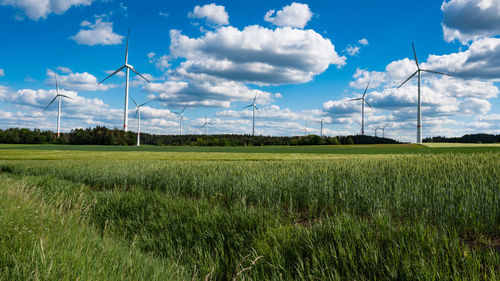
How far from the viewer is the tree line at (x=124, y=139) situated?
83000 mm

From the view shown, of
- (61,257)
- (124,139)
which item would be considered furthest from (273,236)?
(124,139)

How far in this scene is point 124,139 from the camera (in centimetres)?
9500

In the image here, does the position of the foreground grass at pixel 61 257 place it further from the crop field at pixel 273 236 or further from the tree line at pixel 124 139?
the tree line at pixel 124 139

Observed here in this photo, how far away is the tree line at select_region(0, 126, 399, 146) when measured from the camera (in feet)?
272

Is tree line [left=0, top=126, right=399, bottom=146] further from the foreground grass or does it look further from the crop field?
the foreground grass

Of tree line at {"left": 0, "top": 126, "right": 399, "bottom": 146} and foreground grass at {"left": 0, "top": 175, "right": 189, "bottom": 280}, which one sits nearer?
foreground grass at {"left": 0, "top": 175, "right": 189, "bottom": 280}

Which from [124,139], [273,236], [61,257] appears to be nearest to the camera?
[61,257]

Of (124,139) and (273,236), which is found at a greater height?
(124,139)

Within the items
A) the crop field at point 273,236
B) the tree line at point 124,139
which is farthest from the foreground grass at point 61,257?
the tree line at point 124,139

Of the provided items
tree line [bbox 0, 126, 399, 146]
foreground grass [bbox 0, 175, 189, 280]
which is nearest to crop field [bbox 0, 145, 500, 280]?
foreground grass [bbox 0, 175, 189, 280]

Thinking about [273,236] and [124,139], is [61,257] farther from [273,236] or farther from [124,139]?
[124,139]

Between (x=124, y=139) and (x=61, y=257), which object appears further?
(x=124, y=139)

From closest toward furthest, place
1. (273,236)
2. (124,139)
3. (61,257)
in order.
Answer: (61,257)
(273,236)
(124,139)

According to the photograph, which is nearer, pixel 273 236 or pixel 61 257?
pixel 61 257
